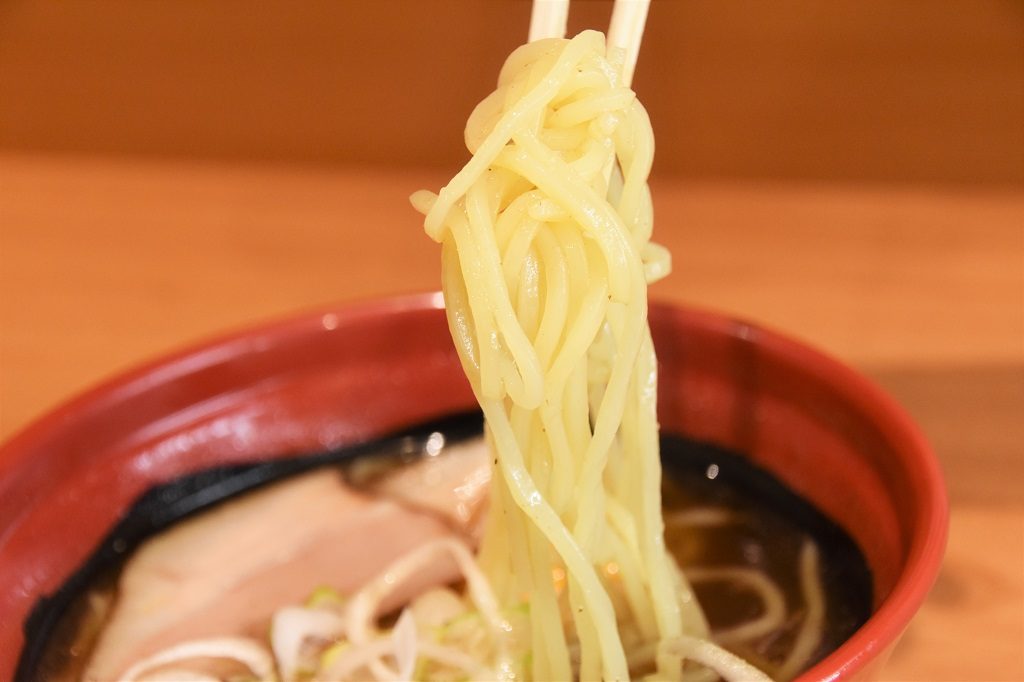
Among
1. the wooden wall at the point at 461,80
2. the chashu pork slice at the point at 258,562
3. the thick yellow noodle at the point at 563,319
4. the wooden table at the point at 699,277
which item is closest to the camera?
the thick yellow noodle at the point at 563,319

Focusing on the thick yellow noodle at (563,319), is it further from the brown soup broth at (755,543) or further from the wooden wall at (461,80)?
the wooden wall at (461,80)

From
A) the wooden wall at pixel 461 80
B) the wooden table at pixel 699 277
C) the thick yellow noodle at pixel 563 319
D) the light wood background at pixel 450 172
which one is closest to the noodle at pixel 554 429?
the thick yellow noodle at pixel 563 319

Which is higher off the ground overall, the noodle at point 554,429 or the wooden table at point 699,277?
the wooden table at point 699,277

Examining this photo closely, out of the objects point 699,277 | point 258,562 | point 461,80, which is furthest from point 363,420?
point 461,80

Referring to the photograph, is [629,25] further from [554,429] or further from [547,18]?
[554,429]

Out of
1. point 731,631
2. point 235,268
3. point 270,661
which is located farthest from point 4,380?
point 731,631
